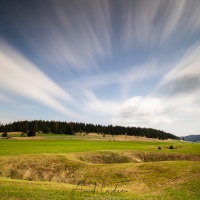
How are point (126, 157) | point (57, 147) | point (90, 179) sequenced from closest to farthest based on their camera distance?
1. point (90, 179)
2. point (126, 157)
3. point (57, 147)

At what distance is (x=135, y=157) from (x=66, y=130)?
14188 cm

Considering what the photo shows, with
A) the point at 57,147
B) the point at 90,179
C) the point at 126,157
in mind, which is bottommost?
the point at 90,179

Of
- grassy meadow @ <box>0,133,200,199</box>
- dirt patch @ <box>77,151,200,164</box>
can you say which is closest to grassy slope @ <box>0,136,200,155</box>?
dirt patch @ <box>77,151,200,164</box>

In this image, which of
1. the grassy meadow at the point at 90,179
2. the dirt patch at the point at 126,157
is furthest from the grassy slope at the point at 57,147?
the grassy meadow at the point at 90,179

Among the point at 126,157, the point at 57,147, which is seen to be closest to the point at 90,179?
the point at 126,157

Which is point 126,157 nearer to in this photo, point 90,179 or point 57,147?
point 90,179

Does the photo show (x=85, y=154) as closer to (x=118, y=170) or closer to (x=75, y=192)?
(x=118, y=170)

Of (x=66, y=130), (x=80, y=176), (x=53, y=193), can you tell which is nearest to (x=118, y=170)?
(x=80, y=176)

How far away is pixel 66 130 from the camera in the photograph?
193 meters

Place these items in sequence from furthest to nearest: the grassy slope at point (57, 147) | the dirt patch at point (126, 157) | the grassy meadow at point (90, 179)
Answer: the grassy slope at point (57, 147) < the dirt patch at point (126, 157) < the grassy meadow at point (90, 179)

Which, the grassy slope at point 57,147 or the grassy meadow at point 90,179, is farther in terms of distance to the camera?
the grassy slope at point 57,147

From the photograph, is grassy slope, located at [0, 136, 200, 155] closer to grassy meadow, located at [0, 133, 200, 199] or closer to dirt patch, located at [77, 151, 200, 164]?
dirt patch, located at [77, 151, 200, 164]

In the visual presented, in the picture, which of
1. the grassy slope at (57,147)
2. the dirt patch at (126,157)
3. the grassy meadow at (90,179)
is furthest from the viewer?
the grassy slope at (57,147)

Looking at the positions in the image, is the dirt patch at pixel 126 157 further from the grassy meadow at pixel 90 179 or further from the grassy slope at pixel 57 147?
the grassy slope at pixel 57 147
